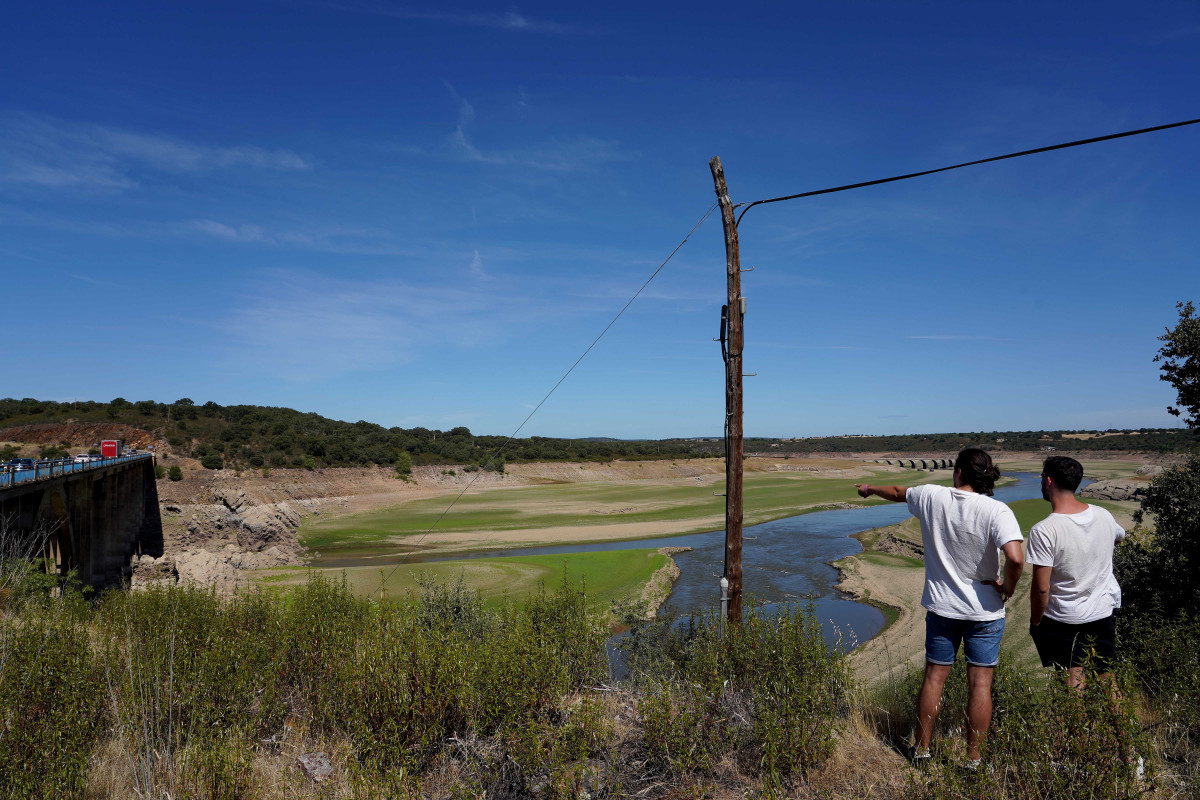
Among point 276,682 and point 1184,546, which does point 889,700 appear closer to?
point 276,682

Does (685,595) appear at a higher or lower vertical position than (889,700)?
lower

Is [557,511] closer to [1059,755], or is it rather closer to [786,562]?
[786,562]

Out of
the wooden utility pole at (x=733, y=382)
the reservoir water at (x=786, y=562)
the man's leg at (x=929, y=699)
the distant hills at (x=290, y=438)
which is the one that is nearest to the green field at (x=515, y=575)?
the reservoir water at (x=786, y=562)

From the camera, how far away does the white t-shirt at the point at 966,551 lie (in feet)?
13.1

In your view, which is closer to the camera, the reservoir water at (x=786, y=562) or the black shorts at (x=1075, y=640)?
the black shorts at (x=1075, y=640)

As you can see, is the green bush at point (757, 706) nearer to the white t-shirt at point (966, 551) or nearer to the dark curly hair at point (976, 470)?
the white t-shirt at point (966, 551)

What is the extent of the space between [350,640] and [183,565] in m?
21.6

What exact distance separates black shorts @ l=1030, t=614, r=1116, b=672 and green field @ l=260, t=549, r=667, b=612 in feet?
49.4

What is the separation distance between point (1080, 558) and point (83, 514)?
2631 cm

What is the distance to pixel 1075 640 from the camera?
4.16m

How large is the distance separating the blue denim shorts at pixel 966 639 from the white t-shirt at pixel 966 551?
7 cm

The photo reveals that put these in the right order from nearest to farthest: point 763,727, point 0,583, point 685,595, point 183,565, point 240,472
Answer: point 763,727
point 0,583
point 685,595
point 183,565
point 240,472

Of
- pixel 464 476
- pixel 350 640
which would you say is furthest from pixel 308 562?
pixel 464 476

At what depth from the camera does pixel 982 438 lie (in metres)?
127
